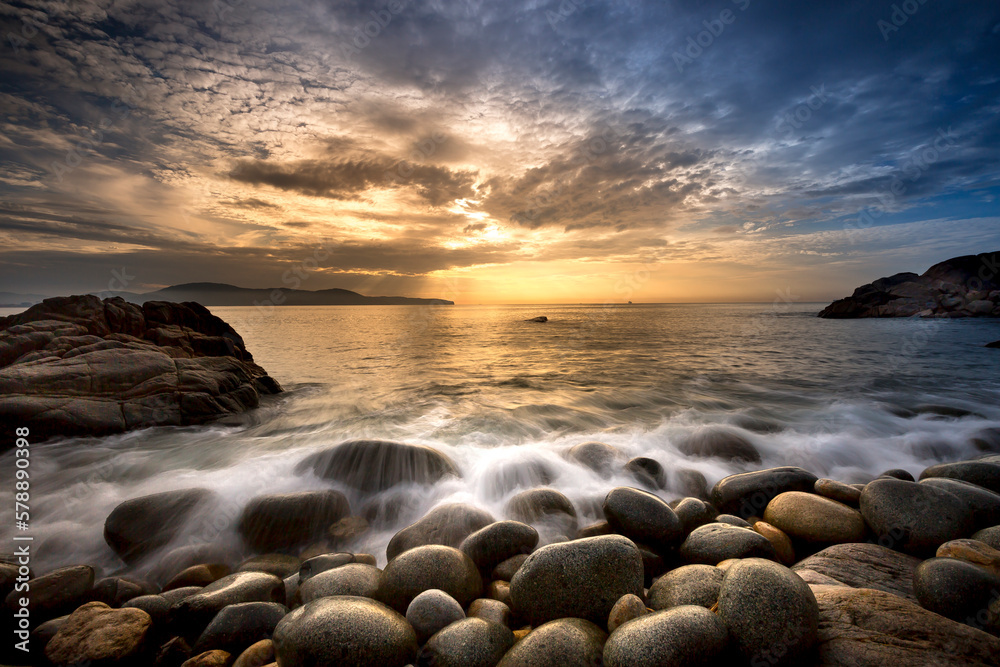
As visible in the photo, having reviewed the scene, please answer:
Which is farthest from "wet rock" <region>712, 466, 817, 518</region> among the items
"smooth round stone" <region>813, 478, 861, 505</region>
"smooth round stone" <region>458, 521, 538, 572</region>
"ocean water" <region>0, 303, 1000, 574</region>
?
"smooth round stone" <region>458, 521, 538, 572</region>

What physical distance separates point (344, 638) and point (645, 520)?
3230mm

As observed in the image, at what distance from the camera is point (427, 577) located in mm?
3504

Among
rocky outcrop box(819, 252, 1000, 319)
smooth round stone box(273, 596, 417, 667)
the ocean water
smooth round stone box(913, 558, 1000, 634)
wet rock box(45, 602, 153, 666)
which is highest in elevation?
rocky outcrop box(819, 252, 1000, 319)

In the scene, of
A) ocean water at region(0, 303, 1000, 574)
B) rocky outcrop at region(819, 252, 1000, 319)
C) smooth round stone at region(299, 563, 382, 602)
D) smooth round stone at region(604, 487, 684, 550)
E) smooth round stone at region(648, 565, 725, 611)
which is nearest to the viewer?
smooth round stone at region(648, 565, 725, 611)

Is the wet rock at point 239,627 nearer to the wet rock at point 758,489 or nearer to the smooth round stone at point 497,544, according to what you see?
the smooth round stone at point 497,544

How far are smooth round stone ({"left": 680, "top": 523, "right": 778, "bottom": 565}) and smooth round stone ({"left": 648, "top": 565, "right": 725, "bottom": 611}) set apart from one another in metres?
0.62

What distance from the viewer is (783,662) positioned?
2.43m

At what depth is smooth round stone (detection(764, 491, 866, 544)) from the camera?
430 centimetres

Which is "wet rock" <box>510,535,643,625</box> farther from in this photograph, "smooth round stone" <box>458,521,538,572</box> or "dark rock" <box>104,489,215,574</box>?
"dark rock" <box>104,489,215,574</box>

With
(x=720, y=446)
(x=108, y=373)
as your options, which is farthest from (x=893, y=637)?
(x=108, y=373)

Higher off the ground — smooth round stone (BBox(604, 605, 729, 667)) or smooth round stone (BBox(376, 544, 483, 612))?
smooth round stone (BBox(604, 605, 729, 667))

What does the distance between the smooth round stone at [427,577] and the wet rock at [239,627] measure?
0.91 meters

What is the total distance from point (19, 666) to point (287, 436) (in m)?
6.48

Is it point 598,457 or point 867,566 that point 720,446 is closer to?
point 598,457
